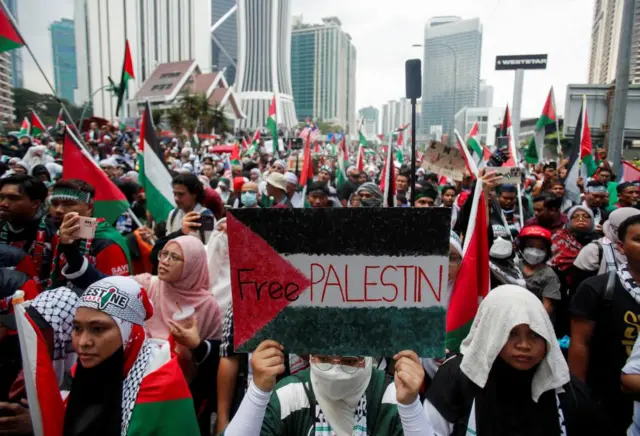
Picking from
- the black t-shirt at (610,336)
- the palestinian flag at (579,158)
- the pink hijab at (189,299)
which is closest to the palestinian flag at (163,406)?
the pink hijab at (189,299)

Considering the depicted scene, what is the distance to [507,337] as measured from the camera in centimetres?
190

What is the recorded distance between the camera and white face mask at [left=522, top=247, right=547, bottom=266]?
3682 mm

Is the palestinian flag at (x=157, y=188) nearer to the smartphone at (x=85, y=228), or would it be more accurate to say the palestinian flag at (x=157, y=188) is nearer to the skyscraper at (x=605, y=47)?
the smartphone at (x=85, y=228)

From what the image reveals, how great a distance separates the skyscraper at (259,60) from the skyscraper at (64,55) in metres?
53.2

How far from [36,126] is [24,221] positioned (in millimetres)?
15245

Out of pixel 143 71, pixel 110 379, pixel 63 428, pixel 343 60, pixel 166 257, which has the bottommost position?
pixel 63 428

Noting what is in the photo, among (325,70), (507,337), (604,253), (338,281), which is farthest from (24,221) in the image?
(325,70)

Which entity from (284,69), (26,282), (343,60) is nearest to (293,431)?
(26,282)

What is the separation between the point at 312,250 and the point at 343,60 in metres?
141

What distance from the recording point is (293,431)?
1.92 metres

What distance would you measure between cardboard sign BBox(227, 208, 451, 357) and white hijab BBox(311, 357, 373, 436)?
29cm

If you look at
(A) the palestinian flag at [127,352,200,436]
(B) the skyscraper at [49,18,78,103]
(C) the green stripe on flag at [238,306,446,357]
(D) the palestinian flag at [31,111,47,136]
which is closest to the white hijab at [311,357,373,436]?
(C) the green stripe on flag at [238,306,446,357]

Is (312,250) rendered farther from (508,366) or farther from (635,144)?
(635,144)

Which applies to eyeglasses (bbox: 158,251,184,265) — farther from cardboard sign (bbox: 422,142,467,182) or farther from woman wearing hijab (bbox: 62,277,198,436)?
cardboard sign (bbox: 422,142,467,182)
